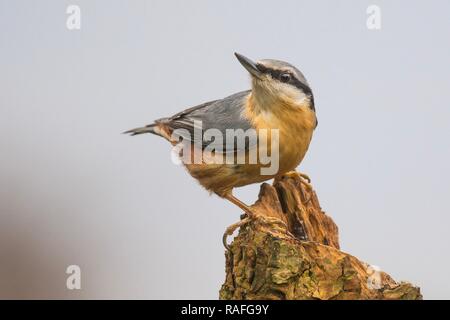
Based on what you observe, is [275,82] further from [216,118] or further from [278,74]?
[216,118]

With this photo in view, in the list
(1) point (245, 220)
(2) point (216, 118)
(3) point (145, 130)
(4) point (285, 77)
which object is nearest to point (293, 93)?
(4) point (285, 77)

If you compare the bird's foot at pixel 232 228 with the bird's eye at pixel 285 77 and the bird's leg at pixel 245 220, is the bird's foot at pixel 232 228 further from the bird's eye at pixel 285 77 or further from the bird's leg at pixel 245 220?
the bird's eye at pixel 285 77

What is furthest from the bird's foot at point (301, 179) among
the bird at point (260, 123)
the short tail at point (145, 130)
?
the short tail at point (145, 130)

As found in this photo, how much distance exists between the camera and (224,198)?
458 cm

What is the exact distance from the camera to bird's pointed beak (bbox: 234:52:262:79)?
4.22 meters

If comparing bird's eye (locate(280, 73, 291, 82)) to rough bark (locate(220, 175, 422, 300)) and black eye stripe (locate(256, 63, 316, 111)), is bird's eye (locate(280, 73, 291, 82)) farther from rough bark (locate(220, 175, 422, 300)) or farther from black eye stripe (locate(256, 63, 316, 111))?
rough bark (locate(220, 175, 422, 300))

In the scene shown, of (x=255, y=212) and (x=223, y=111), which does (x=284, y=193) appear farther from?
(x=223, y=111)

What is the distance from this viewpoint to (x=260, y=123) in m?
4.38

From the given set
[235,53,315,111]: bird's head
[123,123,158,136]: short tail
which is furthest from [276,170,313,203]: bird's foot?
[123,123,158,136]: short tail

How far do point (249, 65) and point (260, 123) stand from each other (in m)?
0.39

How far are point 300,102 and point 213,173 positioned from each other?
73 centimetres

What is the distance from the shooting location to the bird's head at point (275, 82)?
425cm

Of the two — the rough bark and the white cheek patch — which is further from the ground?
the white cheek patch
